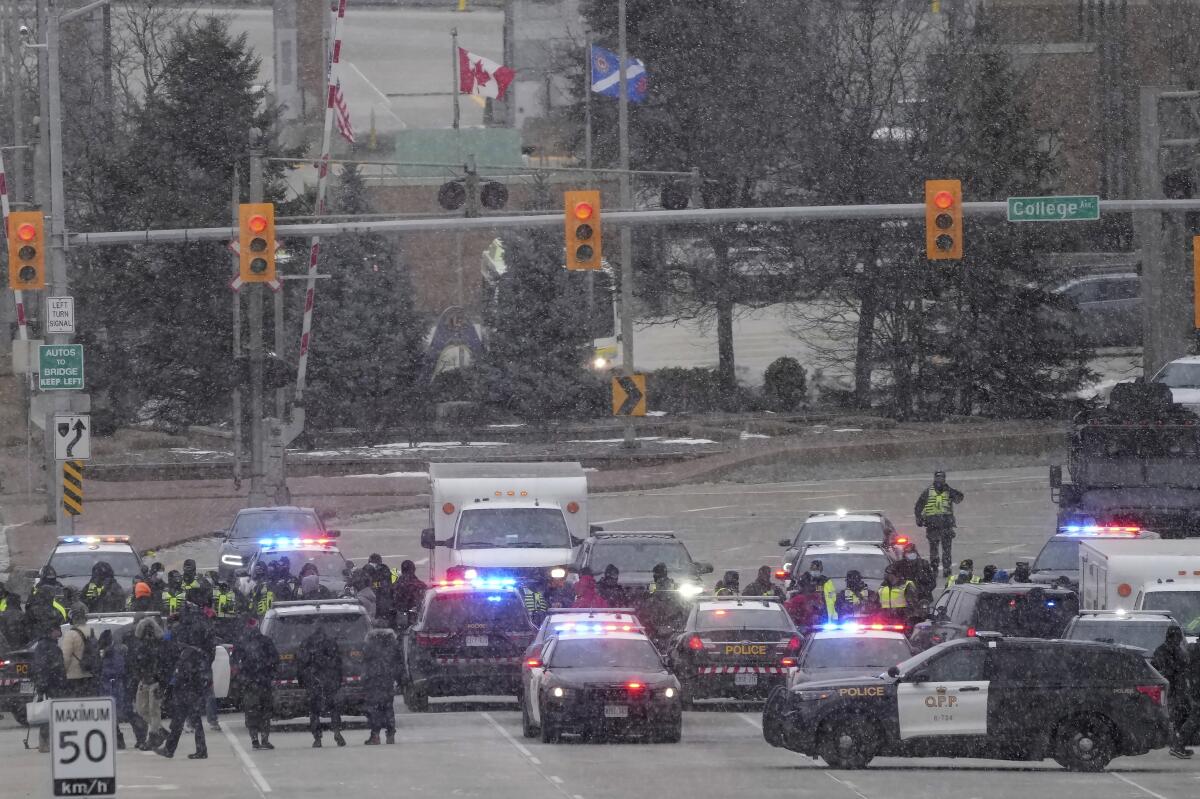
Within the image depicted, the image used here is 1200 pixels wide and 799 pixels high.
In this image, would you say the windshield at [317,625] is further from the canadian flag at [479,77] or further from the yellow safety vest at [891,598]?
the canadian flag at [479,77]

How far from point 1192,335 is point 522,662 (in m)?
37.7

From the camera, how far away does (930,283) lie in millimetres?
55250

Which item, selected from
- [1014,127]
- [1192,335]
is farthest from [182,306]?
[1192,335]

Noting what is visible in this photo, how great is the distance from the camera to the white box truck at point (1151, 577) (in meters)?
22.1

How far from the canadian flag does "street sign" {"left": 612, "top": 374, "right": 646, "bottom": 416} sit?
16248mm

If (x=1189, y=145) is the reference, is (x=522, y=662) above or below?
below

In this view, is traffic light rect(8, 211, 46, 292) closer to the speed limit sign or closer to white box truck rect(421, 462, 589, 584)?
white box truck rect(421, 462, 589, 584)

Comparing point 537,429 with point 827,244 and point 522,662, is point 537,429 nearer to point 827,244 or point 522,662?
point 827,244

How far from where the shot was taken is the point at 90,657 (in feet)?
62.2

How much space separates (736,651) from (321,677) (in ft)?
16.5

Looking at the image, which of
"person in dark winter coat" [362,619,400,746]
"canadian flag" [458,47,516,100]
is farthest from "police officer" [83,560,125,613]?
"canadian flag" [458,47,516,100]

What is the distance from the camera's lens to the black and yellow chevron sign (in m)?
29.4

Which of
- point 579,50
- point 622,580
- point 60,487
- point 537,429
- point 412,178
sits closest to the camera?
point 622,580

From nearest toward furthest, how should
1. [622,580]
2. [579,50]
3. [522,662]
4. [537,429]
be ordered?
[522,662] → [622,580] → [537,429] → [579,50]
